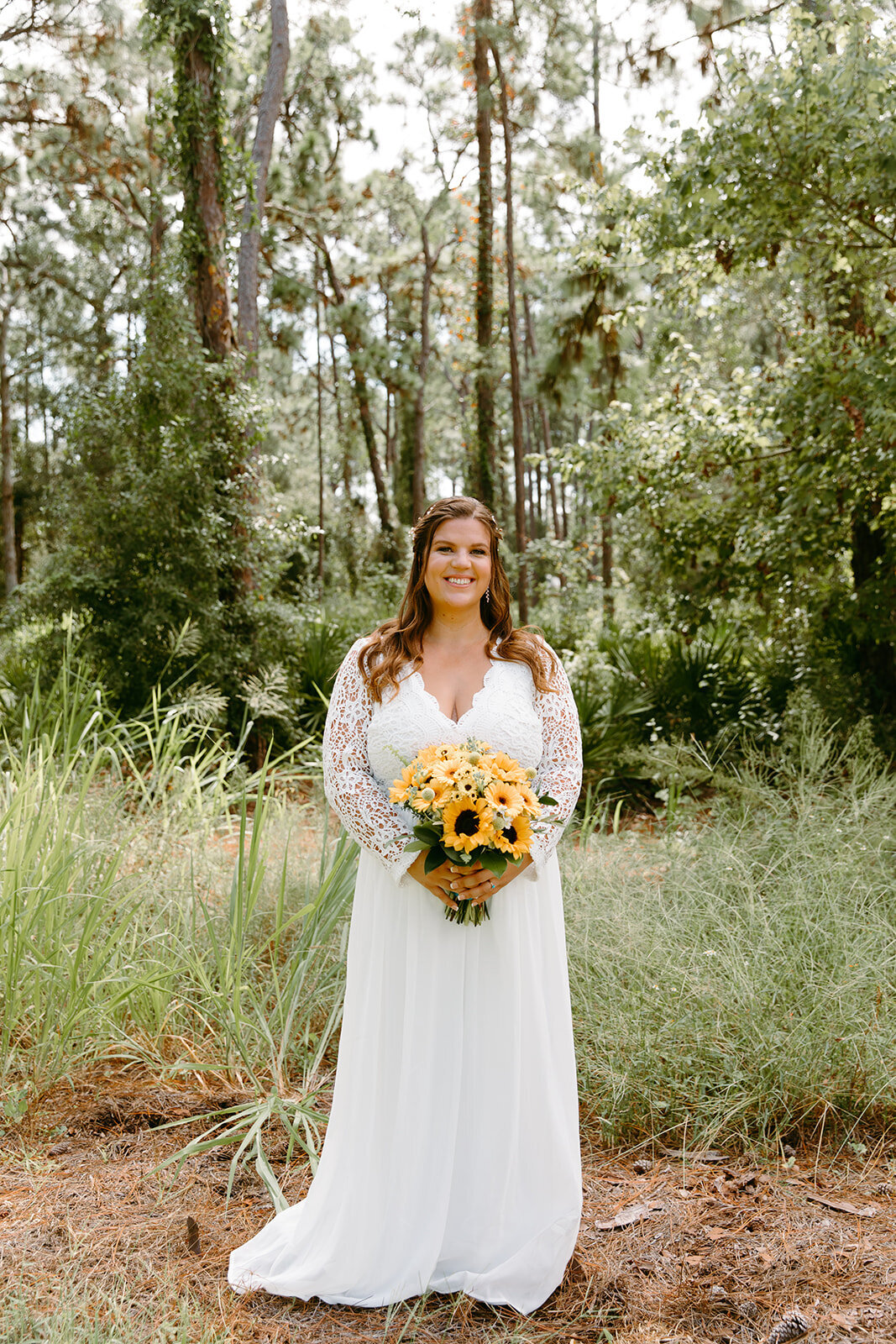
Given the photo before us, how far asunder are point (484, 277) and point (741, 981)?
12581mm

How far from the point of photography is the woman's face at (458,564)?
2908 mm

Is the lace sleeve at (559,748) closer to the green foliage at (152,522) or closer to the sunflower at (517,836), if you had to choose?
the sunflower at (517,836)

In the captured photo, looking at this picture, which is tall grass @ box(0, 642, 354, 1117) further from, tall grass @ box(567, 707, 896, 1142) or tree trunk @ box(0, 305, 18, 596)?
tree trunk @ box(0, 305, 18, 596)

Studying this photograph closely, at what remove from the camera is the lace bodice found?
2.79 metres

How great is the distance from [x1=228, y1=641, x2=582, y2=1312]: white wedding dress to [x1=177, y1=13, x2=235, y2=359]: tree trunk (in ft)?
24.2

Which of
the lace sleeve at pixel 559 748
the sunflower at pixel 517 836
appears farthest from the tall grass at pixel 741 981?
the sunflower at pixel 517 836

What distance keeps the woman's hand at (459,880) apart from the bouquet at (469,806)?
0.04 metres

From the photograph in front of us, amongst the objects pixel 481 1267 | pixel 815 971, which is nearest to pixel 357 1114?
pixel 481 1267

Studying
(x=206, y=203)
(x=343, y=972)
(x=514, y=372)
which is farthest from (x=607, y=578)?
(x=343, y=972)

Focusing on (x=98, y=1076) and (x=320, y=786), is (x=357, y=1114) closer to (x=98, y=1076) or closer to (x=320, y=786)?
(x=98, y=1076)

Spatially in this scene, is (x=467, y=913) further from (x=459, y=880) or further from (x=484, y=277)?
(x=484, y=277)

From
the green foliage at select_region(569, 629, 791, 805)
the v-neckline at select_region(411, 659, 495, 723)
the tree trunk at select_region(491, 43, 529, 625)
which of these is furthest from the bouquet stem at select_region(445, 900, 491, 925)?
the tree trunk at select_region(491, 43, 529, 625)

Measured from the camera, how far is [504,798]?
8.30 feet

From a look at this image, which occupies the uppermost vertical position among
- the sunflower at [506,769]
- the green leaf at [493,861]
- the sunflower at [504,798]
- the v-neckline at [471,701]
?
the v-neckline at [471,701]
